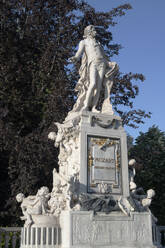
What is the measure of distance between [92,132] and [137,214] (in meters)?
2.45

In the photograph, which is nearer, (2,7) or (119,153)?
(119,153)

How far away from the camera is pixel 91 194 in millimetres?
8805

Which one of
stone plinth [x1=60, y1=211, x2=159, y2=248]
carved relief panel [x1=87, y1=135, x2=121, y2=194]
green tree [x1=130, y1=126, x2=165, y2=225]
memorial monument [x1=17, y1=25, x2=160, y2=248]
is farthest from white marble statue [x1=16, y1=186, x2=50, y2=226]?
green tree [x1=130, y1=126, x2=165, y2=225]

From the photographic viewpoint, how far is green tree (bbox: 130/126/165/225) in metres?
19.4

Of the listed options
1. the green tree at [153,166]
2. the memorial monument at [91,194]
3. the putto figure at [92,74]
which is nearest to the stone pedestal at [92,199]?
the memorial monument at [91,194]

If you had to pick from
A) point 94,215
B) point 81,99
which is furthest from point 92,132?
point 94,215

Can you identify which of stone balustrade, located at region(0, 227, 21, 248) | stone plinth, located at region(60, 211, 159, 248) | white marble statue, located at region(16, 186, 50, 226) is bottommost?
stone balustrade, located at region(0, 227, 21, 248)

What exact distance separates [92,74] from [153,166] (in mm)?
12144

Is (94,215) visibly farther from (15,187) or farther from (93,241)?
(15,187)

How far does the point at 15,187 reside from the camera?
15023 mm

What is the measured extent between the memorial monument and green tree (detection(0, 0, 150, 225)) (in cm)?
544

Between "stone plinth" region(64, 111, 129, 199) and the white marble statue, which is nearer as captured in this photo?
the white marble statue

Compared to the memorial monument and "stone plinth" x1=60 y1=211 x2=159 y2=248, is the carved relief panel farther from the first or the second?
"stone plinth" x1=60 y1=211 x2=159 y2=248

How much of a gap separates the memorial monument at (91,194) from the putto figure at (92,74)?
0.02 meters
